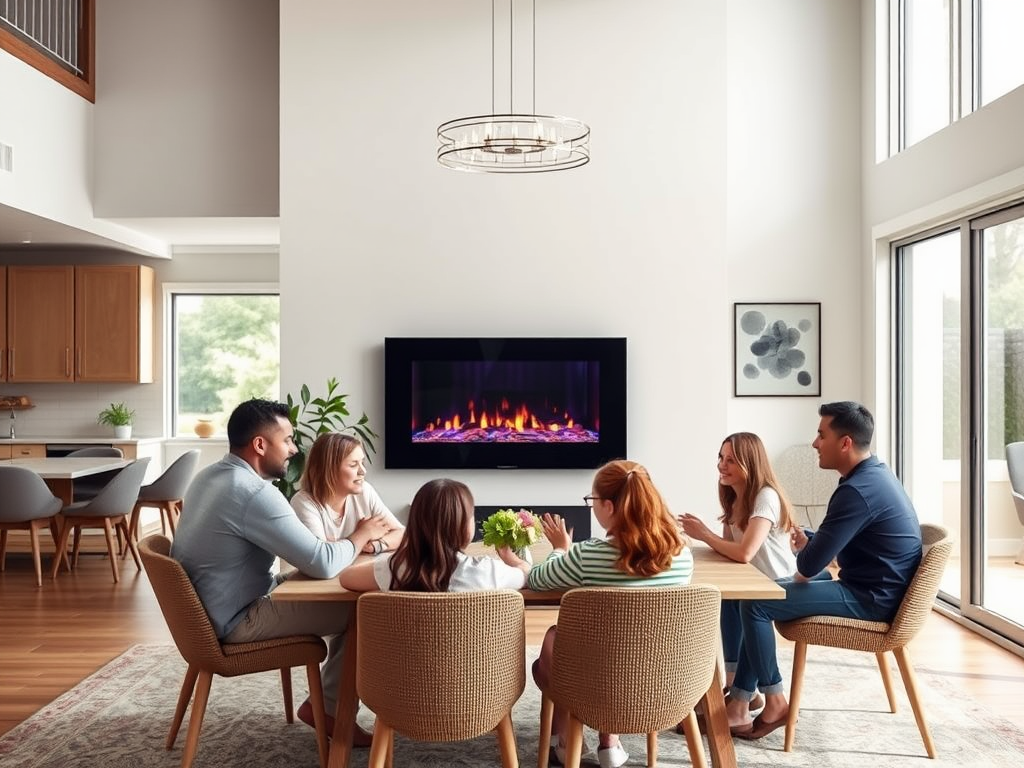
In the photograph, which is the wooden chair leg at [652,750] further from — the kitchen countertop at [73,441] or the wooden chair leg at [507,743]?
the kitchen countertop at [73,441]

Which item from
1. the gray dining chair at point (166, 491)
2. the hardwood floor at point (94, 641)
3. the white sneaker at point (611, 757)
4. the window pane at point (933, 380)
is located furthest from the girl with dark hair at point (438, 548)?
the gray dining chair at point (166, 491)

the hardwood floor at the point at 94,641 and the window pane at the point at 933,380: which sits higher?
the window pane at the point at 933,380

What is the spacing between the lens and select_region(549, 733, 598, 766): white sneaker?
10.4 feet

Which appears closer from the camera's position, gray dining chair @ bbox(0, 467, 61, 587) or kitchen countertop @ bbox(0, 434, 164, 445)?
gray dining chair @ bbox(0, 467, 61, 587)

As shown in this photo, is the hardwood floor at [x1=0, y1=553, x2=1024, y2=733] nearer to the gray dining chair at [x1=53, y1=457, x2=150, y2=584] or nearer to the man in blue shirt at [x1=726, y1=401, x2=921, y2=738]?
the gray dining chair at [x1=53, y1=457, x2=150, y2=584]

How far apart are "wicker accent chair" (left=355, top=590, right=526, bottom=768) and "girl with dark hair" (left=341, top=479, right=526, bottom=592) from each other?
0.17m

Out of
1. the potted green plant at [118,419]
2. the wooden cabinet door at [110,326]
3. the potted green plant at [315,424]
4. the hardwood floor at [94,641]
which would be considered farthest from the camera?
the potted green plant at [118,419]

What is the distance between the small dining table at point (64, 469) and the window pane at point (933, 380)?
4.98 metres

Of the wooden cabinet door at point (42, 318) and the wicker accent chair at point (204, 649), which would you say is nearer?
the wicker accent chair at point (204, 649)

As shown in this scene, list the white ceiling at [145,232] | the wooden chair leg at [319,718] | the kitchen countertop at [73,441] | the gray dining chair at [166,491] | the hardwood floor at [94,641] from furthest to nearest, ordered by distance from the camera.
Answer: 1. the kitchen countertop at [73,441]
2. the gray dining chair at [166,491]
3. the white ceiling at [145,232]
4. the hardwood floor at [94,641]
5. the wooden chair leg at [319,718]

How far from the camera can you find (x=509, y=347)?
593cm

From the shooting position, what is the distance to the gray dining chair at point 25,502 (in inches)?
236

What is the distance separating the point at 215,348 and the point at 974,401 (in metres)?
6.22

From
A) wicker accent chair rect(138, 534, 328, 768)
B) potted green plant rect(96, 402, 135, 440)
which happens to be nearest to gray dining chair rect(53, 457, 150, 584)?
potted green plant rect(96, 402, 135, 440)
